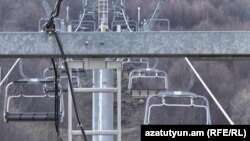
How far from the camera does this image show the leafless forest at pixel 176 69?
52.8 ft

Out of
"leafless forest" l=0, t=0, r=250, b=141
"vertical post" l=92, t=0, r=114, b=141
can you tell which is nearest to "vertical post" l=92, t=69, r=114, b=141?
"vertical post" l=92, t=0, r=114, b=141

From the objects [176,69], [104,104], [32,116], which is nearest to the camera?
[32,116]

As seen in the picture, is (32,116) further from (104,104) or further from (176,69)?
(176,69)

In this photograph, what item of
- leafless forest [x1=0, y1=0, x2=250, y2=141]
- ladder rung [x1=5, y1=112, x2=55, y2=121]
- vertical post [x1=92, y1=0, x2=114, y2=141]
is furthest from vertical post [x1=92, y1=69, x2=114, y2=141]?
leafless forest [x1=0, y1=0, x2=250, y2=141]

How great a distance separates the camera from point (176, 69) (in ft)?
60.8

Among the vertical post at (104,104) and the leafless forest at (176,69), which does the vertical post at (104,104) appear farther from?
the leafless forest at (176,69)

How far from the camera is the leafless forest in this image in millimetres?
16106

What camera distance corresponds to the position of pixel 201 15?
21016 millimetres

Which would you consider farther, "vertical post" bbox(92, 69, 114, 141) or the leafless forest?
the leafless forest

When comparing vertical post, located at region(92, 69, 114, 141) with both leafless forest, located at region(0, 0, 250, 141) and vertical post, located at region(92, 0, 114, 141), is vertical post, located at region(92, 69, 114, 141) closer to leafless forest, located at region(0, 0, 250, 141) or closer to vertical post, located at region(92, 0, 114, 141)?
vertical post, located at region(92, 0, 114, 141)

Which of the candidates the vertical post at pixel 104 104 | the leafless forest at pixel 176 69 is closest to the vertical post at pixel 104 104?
the vertical post at pixel 104 104

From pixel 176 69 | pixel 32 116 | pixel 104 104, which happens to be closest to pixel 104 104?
pixel 104 104

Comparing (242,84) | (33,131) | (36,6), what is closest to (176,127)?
(33,131)

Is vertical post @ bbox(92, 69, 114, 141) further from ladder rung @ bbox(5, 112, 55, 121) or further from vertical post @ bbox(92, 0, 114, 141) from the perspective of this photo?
ladder rung @ bbox(5, 112, 55, 121)
